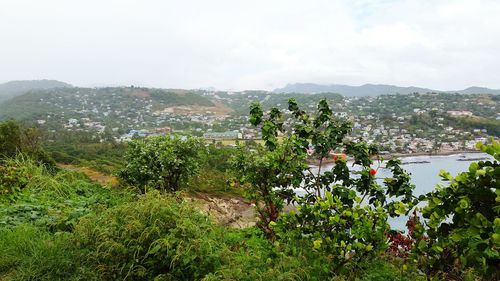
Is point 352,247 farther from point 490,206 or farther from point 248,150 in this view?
point 248,150

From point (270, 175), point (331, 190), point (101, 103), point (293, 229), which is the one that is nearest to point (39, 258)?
point (293, 229)

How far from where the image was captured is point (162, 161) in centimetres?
841

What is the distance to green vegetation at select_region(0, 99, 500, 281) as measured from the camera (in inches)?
88.7

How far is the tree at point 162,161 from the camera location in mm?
8531

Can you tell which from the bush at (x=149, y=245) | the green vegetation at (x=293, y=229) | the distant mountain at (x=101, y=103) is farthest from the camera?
the distant mountain at (x=101, y=103)

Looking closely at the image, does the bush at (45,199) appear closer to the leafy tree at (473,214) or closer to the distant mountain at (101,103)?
the leafy tree at (473,214)

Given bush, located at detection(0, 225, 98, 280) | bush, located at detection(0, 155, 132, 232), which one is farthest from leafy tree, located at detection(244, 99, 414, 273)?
bush, located at detection(0, 155, 132, 232)

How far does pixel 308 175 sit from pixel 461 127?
78.2 metres

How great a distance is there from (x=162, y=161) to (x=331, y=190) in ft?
14.6

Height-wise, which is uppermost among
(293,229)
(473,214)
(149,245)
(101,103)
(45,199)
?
(473,214)

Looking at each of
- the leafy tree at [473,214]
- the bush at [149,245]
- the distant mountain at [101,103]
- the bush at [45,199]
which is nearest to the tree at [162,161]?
the bush at [45,199]

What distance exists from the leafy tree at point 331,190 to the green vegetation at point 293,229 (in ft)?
0.05

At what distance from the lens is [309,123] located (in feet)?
18.7

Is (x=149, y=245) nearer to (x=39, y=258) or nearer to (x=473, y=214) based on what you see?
(x=39, y=258)
